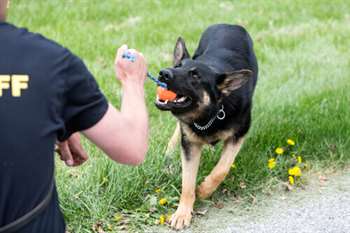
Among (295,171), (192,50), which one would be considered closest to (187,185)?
(295,171)

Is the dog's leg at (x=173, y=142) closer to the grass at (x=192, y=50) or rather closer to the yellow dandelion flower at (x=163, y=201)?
the grass at (x=192, y=50)

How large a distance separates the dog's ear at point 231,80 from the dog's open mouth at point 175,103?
295 mm

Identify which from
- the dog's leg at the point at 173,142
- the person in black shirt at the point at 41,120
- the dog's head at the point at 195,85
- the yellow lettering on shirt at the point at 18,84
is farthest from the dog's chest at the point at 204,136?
the yellow lettering on shirt at the point at 18,84

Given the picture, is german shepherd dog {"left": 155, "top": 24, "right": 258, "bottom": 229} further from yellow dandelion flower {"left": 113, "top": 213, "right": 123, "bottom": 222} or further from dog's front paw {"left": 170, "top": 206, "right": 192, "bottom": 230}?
yellow dandelion flower {"left": 113, "top": 213, "right": 123, "bottom": 222}

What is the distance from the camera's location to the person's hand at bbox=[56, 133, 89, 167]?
230 centimetres

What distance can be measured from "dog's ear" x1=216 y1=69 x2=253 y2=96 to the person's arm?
5.28 ft

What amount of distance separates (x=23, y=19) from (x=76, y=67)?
20.9ft

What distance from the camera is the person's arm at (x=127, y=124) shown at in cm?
179

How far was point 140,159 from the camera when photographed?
6.24ft

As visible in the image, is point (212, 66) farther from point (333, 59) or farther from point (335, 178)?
point (333, 59)

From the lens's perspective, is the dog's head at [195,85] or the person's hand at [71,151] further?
the dog's head at [195,85]

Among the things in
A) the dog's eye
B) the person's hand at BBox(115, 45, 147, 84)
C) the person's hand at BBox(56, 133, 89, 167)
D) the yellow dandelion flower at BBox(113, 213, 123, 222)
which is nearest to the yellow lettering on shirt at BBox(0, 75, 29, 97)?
the person's hand at BBox(115, 45, 147, 84)

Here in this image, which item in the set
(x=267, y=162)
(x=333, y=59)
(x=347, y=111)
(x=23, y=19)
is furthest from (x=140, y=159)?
(x=23, y=19)

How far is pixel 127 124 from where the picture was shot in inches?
72.3
